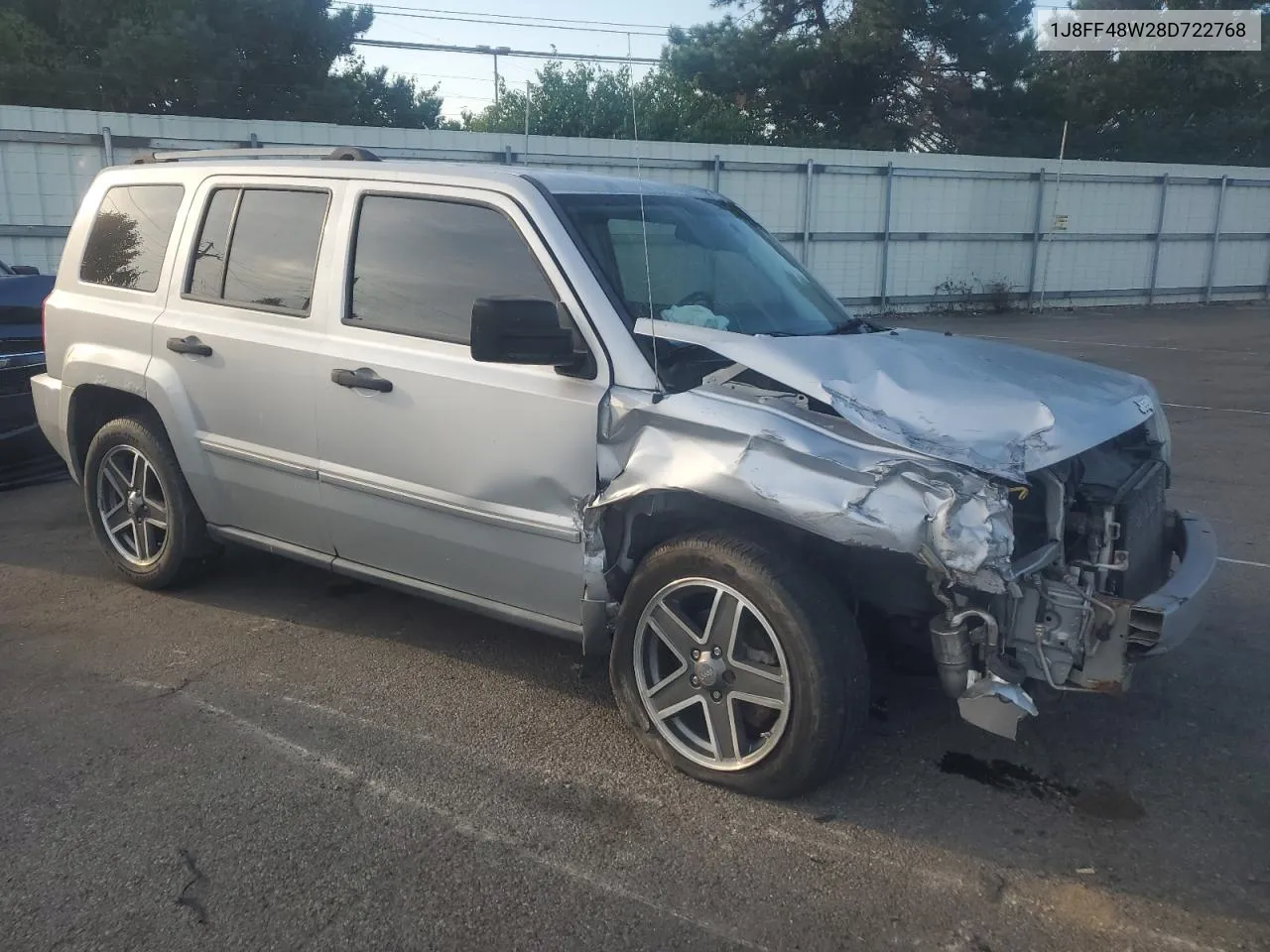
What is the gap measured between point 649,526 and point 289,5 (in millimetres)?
26719

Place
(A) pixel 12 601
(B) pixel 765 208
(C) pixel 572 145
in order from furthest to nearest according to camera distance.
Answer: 1. (B) pixel 765 208
2. (C) pixel 572 145
3. (A) pixel 12 601

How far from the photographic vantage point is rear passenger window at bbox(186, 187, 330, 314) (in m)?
4.55

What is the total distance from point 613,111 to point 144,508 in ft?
56.6

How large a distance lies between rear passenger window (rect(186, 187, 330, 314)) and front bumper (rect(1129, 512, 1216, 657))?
3260 millimetres

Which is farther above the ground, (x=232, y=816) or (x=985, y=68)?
(x=985, y=68)

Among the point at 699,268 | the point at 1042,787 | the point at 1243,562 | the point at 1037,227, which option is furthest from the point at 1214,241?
the point at 1042,787

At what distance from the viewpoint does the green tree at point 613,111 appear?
20.1 meters

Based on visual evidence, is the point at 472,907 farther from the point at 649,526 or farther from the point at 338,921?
the point at 649,526

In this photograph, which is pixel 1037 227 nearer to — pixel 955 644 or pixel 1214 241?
pixel 1214 241

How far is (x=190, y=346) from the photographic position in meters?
4.83

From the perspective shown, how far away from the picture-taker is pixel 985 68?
30484mm

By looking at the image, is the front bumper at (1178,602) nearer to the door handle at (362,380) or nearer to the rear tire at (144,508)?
the door handle at (362,380)

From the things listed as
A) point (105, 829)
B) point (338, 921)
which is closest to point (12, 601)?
point (105, 829)

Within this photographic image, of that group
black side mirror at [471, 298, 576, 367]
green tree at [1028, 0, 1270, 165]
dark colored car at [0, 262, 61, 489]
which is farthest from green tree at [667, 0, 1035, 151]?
black side mirror at [471, 298, 576, 367]
